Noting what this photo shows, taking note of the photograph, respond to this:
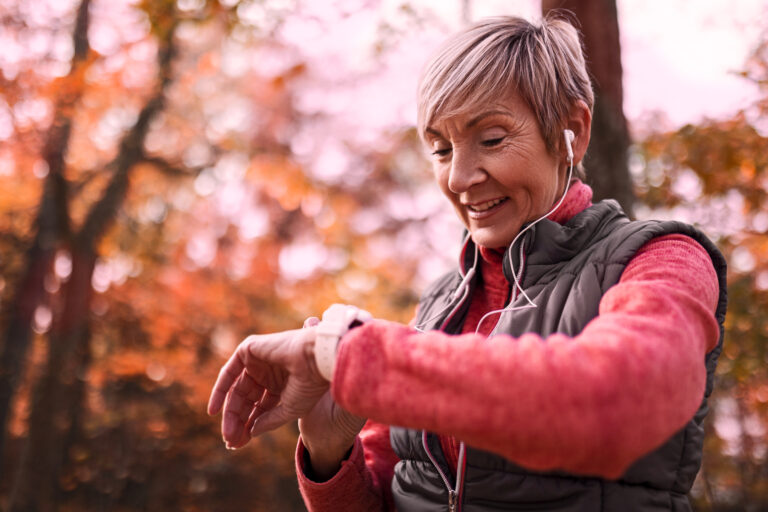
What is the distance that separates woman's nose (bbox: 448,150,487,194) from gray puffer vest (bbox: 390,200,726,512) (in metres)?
0.19

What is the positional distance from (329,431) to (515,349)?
Answer: 2.83 ft

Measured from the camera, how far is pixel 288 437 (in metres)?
10.0

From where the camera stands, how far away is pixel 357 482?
187 centimetres

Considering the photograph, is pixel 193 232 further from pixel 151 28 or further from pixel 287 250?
pixel 151 28

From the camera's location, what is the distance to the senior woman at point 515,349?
1.06 metres

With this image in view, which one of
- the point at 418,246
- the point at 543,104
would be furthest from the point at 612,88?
the point at 418,246

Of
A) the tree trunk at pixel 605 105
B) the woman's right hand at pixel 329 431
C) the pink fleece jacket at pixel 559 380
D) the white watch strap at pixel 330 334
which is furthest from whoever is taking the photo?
the tree trunk at pixel 605 105

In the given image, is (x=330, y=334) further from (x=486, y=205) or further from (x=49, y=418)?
(x=49, y=418)

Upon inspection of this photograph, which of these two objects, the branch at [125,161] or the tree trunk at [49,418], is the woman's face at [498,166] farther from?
the branch at [125,161]

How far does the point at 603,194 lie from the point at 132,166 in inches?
277

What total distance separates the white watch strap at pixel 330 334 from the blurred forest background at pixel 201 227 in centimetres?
303

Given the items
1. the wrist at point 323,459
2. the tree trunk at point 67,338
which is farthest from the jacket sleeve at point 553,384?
the tree trunk at point 67,338

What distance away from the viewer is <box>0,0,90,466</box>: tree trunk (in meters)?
6.53

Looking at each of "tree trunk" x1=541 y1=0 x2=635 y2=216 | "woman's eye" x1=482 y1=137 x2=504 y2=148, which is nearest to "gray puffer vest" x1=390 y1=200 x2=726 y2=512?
"woman's eye" x1=482 y1=137 x2=504 y2=148
